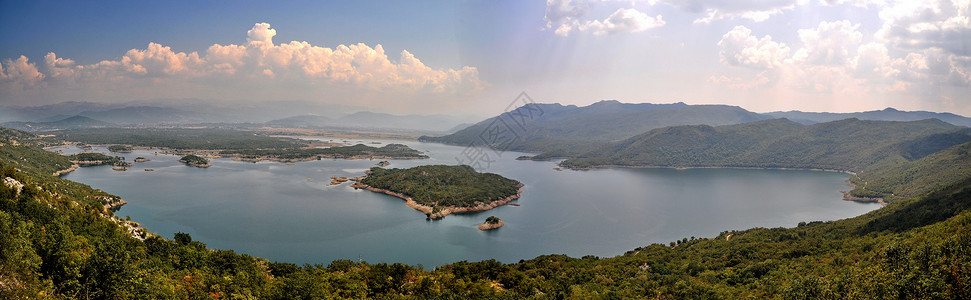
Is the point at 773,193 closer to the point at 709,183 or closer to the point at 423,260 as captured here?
the point at 709,183

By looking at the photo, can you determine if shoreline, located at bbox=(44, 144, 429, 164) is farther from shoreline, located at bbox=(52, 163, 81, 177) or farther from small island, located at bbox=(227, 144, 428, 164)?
shoreline, located at bbox=(52, 163, 81, 177)

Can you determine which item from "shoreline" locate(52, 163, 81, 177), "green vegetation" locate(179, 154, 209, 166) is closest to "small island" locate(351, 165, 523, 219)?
"green vegetation" locate(179, 154, 209, 166)

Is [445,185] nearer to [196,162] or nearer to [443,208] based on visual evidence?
[443,208]

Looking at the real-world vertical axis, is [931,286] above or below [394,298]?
above

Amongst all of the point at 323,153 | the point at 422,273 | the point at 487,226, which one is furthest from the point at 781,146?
the point at 422,273

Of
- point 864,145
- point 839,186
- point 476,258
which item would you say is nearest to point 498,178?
point 476,258

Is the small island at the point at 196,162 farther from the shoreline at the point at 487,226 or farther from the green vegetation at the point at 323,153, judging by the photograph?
the shoreline at the point at 487,226

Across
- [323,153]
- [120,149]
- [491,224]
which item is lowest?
[491,224]
